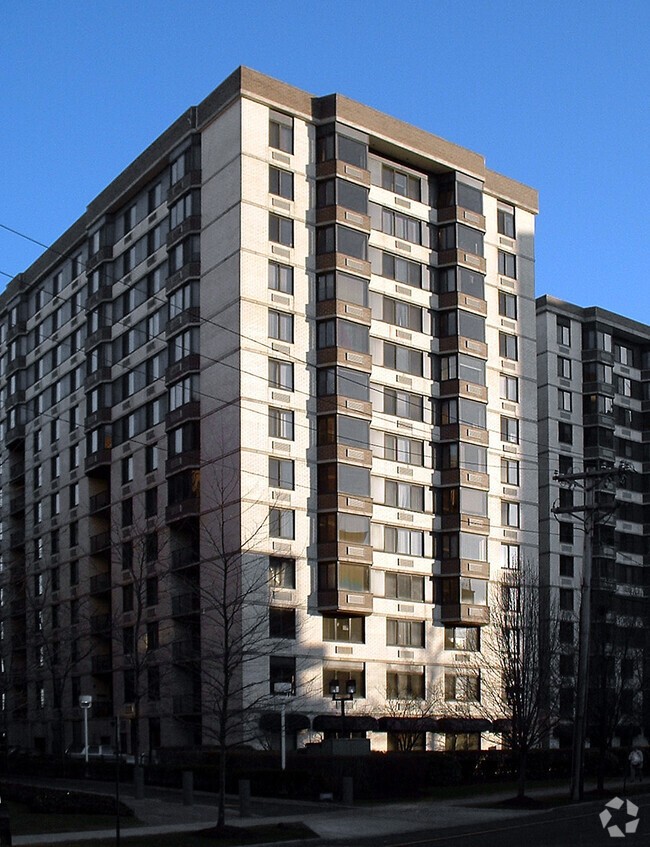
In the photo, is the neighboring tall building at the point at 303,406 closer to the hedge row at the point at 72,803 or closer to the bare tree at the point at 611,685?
the bare tree at the point at 611,685

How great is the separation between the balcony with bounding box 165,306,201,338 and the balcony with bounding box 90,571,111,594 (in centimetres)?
1669

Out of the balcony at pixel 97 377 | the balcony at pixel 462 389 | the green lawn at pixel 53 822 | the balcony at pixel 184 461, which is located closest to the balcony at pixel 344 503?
the balcony at pixel 184 461

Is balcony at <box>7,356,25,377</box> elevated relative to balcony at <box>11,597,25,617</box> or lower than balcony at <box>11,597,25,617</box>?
elevated

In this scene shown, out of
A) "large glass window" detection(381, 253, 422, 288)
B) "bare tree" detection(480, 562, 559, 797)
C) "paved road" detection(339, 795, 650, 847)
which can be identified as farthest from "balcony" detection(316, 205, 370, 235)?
"paved road" detection(339, 795, 650, 847)

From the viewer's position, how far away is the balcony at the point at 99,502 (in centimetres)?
7669

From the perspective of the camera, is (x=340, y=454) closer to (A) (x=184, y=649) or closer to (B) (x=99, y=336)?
(A) (x=184, y=649)

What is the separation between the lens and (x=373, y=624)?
65.4 m

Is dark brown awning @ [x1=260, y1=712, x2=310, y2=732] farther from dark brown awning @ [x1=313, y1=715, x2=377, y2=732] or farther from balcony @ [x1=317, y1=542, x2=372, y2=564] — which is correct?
balcony @ [x1=317, y1=542, x2=372, y2=564]

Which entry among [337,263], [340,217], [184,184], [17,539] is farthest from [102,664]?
[340,217]

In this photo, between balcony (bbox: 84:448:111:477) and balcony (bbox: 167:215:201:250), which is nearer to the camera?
Result: balcony (bbox: 167:215:201:250)

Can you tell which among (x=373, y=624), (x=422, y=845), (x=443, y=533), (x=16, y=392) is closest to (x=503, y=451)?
(x=443, y=533)

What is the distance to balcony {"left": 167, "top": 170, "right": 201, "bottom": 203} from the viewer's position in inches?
2653

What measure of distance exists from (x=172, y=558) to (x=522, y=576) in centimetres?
1944

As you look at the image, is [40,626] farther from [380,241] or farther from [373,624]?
[380,241]
